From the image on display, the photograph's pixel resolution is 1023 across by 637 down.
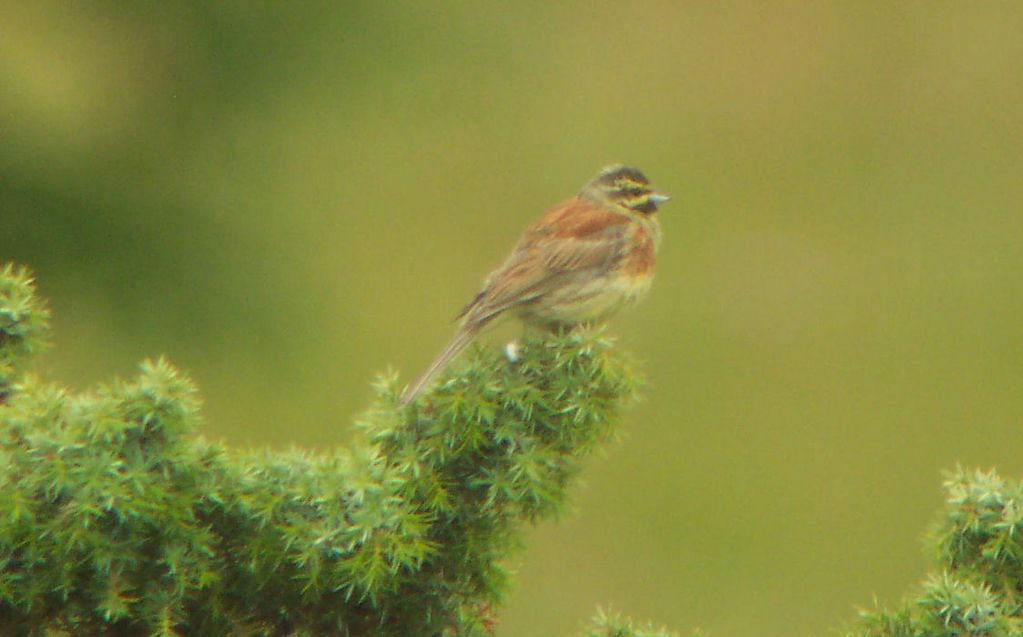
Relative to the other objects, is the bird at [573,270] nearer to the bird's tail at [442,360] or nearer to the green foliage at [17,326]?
the bird's tail at [442,360]

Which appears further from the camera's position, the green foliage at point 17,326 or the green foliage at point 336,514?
the green foliage at point 17,326

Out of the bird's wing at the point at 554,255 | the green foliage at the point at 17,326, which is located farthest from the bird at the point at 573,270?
the green foliage at the point at 17,326

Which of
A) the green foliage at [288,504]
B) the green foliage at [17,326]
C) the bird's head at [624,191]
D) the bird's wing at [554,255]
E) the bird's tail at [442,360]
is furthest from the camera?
the bird's head at [624,191]

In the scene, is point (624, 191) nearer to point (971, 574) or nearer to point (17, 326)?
point (17, 326)

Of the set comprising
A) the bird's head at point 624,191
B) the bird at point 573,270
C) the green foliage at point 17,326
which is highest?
the bird's head at point 624,191

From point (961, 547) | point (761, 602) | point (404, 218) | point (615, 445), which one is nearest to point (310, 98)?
point (615, 445)

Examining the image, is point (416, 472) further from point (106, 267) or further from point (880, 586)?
point (880, 586)

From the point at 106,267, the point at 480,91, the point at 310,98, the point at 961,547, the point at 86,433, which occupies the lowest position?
the point at 86,433

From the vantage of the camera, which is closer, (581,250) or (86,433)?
(86,433)
